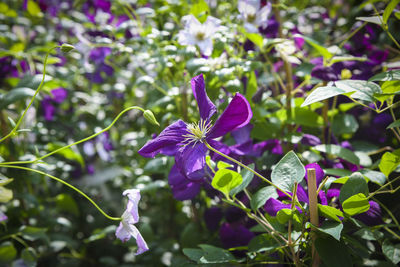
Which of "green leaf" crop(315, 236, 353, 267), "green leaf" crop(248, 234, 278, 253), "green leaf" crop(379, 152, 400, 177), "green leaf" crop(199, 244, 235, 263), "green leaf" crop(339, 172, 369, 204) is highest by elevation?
"green leaf" crop(379, 152, 400, 177)

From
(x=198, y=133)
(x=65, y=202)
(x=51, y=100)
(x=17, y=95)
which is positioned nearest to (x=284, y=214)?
(x=198, y=133)

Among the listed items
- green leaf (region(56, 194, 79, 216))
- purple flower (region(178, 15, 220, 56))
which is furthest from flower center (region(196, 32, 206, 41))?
green leaf (region(56, 194, 79, 216))

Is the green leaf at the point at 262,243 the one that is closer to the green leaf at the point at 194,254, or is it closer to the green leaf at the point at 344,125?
the green leaf at the point at 194,254

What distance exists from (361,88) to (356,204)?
0.53 feet

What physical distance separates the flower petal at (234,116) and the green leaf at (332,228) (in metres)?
0.16

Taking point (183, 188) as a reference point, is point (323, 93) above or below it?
above

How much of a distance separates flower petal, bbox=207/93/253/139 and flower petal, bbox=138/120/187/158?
4 cm

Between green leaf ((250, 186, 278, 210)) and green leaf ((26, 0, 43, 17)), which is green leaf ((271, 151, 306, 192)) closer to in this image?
green leaf ((250, 186, 278, 210))

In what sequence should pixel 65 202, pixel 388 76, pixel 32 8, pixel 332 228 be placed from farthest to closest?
pixel 32 8 → pixel 65 202 → pixel 388 76 → pixel 332 228

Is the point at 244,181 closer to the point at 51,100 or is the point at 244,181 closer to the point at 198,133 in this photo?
the point at 198,133

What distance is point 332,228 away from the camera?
394 millimetres

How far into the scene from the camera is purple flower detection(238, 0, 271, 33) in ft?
2.14

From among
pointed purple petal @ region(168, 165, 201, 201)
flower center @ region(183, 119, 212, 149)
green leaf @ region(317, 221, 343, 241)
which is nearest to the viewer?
green leaf @ region(317, 221, 343, 241)

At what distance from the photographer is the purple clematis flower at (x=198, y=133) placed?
0.45m
